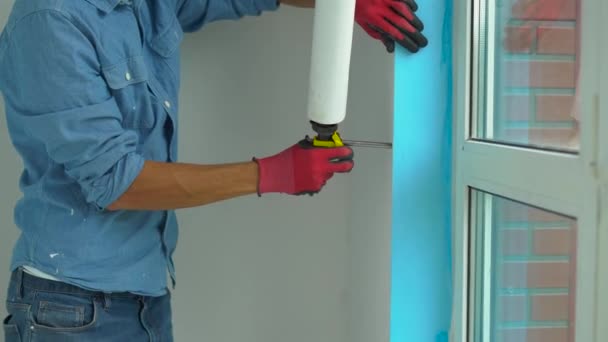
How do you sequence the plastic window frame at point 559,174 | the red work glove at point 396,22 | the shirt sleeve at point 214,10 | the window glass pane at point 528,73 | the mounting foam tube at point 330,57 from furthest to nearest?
1. the shirt sleeve at point 214,10
2. the red work glove at point 396,22
3. the mounting foam tube at point 330,57
4. the window glass pane at point 528,73
5. the plastic window frame at point 559,174

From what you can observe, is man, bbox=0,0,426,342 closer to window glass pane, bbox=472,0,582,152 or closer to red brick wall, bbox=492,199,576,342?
window glass pane, bbox=472,0,582,152

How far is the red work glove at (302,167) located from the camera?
3.96 feet

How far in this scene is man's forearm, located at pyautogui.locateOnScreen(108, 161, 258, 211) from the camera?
120 cm

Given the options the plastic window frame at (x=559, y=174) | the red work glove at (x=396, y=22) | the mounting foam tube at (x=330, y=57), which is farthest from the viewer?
the red work glove at (x=396, y=22)

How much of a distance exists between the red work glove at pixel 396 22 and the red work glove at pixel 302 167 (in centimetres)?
23

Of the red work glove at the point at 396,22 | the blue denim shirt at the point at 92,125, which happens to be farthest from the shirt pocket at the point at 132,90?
the red work glove at the point at 396,22

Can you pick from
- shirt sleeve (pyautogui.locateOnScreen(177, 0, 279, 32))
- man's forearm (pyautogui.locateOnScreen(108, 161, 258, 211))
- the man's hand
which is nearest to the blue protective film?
the man's hand

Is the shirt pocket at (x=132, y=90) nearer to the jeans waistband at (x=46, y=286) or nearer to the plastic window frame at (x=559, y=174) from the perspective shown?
the jeans waistband at (x=46, y=286)

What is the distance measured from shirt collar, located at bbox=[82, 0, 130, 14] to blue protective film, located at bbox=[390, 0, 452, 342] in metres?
0.56

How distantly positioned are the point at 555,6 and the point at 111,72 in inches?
31.0

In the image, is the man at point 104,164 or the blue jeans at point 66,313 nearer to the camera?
the man at point 104,164

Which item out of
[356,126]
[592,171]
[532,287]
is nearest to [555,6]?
[592,171]

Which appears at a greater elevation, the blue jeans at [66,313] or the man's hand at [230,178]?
the man's hand at [230,178]

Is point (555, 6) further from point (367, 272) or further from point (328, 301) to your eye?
point (328, 301)
